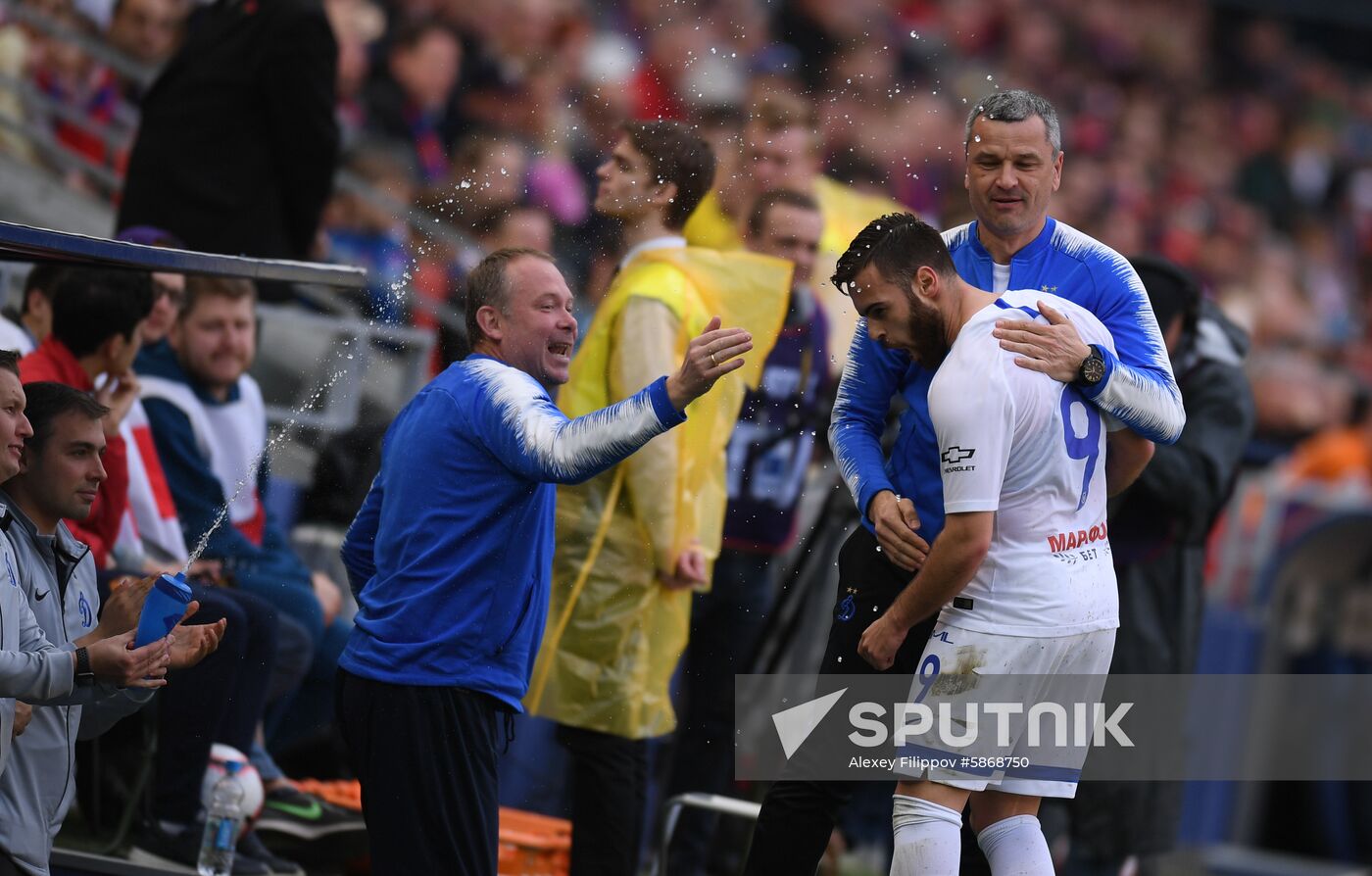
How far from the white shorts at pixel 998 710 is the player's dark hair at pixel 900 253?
804 millimetres

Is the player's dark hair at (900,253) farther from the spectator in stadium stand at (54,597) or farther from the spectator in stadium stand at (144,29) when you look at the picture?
the spectator in stadium stand at (144,29)

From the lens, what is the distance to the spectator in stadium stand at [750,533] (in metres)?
5.80

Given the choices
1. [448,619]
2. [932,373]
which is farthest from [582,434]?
[932,373]

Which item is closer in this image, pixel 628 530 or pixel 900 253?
pixel 900 253

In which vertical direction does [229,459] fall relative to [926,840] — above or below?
above

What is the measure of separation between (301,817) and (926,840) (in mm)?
2221

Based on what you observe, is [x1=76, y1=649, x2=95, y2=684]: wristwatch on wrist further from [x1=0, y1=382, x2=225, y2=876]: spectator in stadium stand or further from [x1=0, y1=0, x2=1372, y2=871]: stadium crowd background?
[x1=0, y1=0, x2=1372, y2=871]: stadium crowd background

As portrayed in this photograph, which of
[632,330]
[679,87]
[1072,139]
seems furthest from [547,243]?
[1072,139]

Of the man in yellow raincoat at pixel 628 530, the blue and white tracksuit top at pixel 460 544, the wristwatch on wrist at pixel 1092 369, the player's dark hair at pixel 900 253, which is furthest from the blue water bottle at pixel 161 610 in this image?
the wristwatch on wrist at pixel 1092 369

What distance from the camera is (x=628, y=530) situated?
504 cm

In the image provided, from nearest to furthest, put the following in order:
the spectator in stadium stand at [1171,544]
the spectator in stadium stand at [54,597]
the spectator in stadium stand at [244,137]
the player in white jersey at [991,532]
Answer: the player in white jersey at [991,532] < the spectator in stadium stand at [54,597] < the spectator in stadium stand at [1171,544] < the spectator in stadium stand at [244,137]

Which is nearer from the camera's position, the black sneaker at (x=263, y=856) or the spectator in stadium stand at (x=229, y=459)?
the black sneaker at (x=263, y=856)

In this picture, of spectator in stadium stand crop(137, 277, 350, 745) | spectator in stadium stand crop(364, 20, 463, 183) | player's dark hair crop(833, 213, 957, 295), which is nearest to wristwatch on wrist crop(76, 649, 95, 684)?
spectator in stadium stand crop(137, 277, 350, 745)

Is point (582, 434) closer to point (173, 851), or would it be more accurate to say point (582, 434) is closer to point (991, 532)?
point (991, 532)
